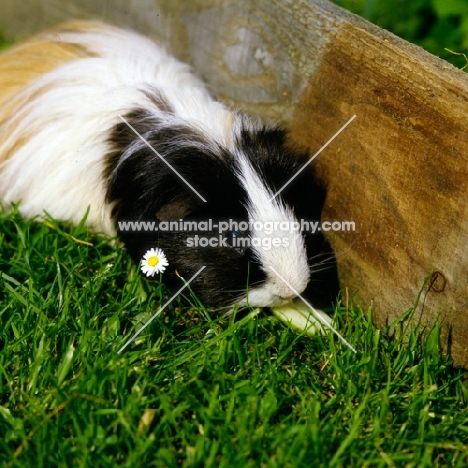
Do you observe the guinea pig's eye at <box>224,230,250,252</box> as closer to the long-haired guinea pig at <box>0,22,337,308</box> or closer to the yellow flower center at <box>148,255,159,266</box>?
the long-haired guinea pig at <box>0,22,337,308</box>

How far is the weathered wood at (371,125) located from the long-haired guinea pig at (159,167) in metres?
0.16

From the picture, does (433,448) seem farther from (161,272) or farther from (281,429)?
(161,272)

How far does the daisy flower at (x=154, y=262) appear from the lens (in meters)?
2.19

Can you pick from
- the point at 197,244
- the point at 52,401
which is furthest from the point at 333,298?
the point at 52,401

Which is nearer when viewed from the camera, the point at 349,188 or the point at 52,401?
the point at 52,401

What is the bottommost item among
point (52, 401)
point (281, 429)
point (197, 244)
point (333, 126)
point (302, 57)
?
point (52, 401)

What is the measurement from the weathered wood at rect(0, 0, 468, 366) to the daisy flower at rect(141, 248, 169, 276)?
0.62 metres

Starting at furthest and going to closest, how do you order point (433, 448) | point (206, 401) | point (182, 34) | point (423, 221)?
1. point (182, 34)
2. point (423, 221)
3. point (206, 401)
4. point (433, 448)

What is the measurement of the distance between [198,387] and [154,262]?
529 millimetres

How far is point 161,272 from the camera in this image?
2.19 meters

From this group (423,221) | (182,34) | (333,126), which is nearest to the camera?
(423,221)

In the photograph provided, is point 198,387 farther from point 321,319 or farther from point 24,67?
point 24,67

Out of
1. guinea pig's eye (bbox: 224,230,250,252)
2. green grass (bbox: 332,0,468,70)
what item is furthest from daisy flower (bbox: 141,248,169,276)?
green grass (bbox: 332,0,468,70)

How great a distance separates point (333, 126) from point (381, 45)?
0.34 m
